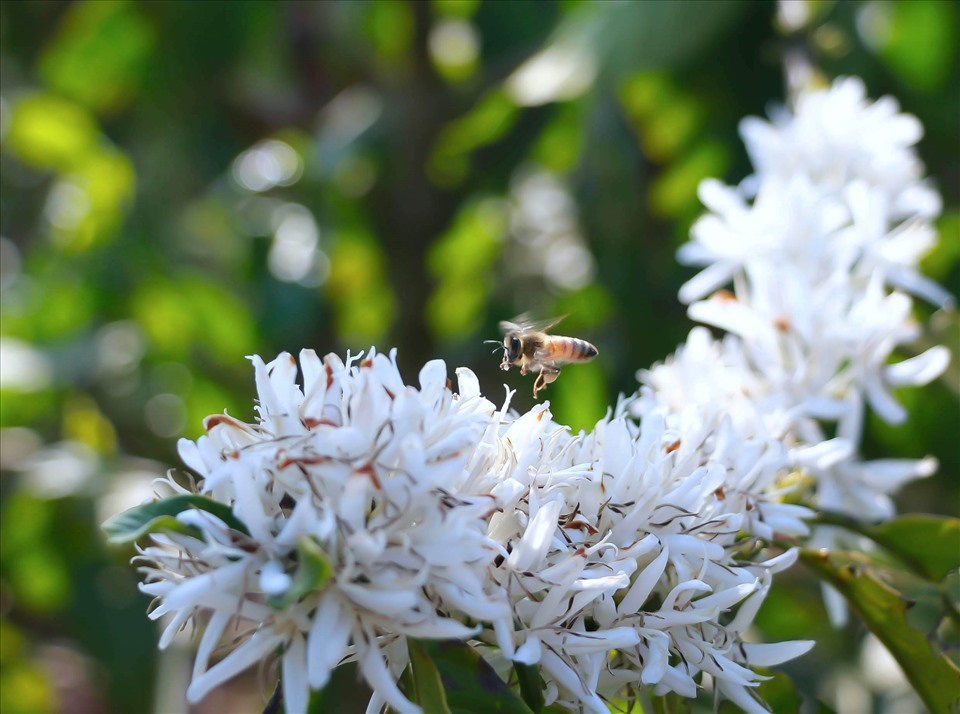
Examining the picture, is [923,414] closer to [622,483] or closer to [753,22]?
[753,22]

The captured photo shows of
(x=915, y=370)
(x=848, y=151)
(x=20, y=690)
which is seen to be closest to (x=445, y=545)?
(x=915, y=370)

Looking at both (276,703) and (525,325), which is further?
(525,325)

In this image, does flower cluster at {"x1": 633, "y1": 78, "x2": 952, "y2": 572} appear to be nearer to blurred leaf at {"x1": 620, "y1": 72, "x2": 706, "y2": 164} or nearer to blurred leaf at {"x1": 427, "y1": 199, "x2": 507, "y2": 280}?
blurred leaf at {"x1": 620, "y1": 72, "x2": 706, "y2": 164}

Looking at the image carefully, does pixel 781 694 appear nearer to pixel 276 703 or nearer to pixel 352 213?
pixel 276 703

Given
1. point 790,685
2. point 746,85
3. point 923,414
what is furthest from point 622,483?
point 746,85

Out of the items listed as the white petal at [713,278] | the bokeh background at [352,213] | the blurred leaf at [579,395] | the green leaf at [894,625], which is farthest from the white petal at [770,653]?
the bokeh background at [352,213]

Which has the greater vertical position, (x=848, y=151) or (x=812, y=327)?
(x=848, y=151)
